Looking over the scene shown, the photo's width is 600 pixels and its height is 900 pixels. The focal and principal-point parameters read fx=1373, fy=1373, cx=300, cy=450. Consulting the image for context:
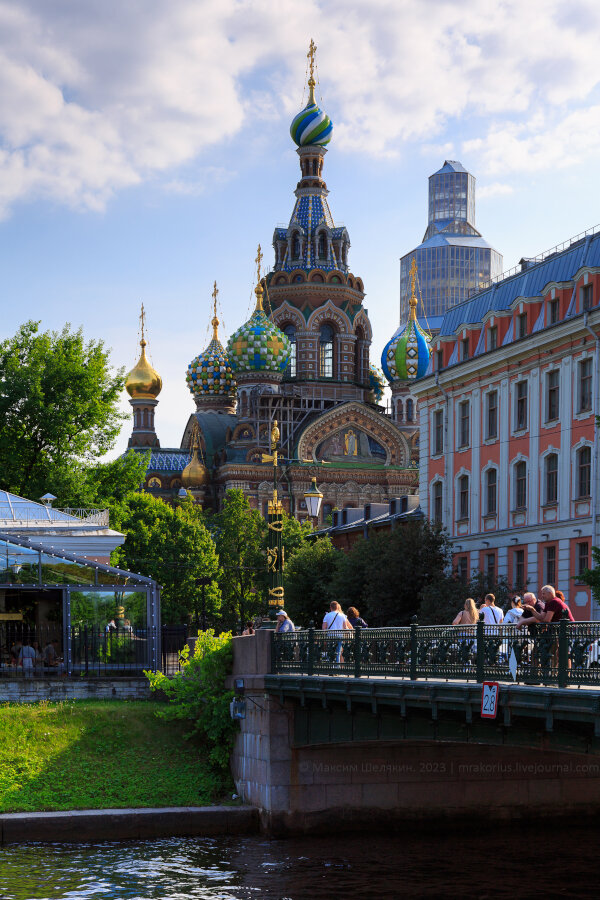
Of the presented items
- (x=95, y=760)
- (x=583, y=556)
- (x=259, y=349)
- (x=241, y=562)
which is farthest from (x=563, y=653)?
(x=259, y=349)

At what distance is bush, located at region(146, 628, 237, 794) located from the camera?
31578 millimetres

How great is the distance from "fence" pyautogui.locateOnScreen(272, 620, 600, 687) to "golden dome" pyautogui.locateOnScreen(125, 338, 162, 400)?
84350 mm

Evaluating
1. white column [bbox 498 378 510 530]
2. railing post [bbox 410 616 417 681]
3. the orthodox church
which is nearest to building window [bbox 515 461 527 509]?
white column [bbox 498 378 510 530]

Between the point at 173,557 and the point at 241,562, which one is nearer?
the point at 173,557

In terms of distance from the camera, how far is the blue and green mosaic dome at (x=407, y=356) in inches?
4163

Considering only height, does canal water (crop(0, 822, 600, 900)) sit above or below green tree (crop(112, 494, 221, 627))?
below

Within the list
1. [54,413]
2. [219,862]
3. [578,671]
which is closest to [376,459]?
[54,413]

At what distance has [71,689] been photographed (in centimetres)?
3488

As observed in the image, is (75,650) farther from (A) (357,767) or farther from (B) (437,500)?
(B) (437,500)

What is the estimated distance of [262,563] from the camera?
7500 cm

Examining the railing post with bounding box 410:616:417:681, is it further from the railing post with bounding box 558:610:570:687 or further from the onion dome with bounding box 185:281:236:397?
the onion dome with bounding box 185:281:236:397

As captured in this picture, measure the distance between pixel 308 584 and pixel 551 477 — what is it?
56.4ft

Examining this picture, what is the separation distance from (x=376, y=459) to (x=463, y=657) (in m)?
80.5

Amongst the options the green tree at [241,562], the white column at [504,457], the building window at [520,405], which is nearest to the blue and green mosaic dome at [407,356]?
the green tree at [241,562]
